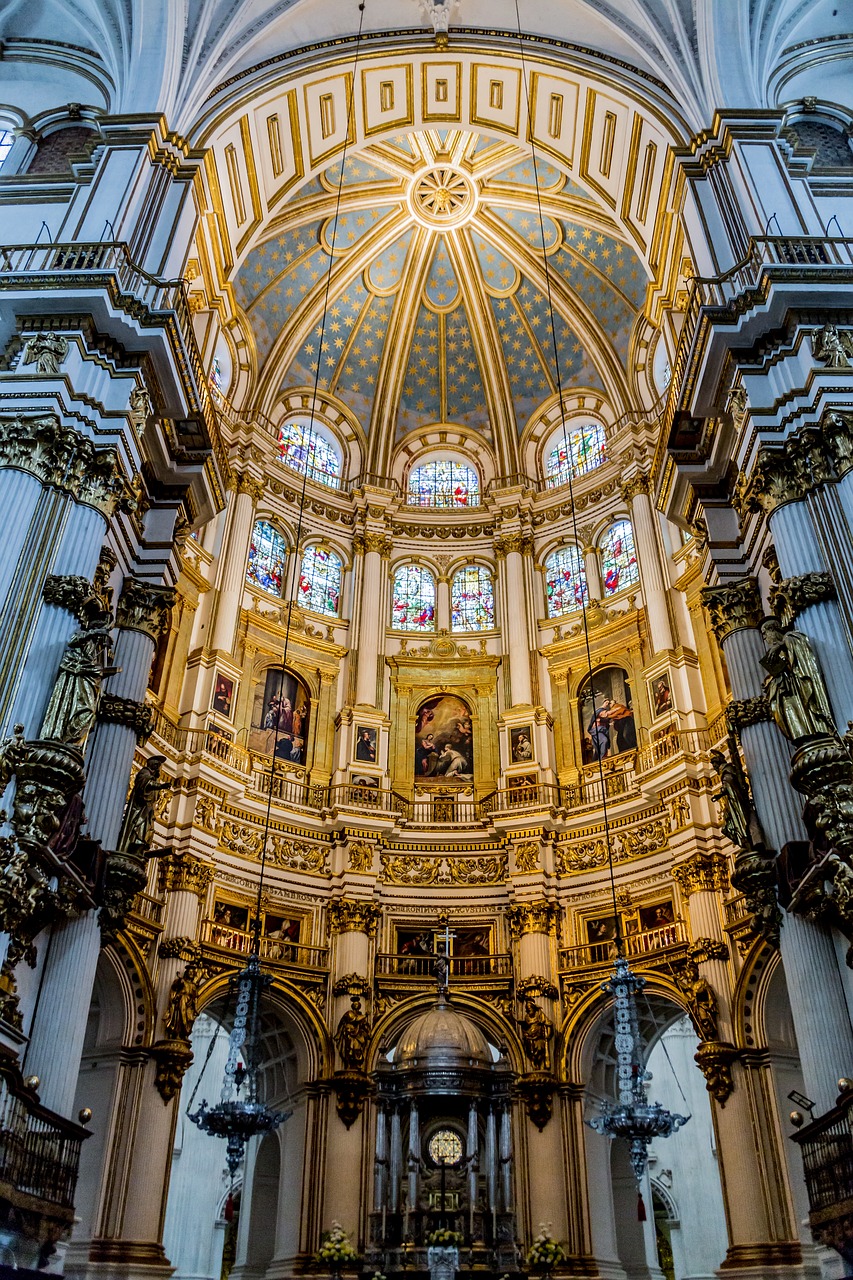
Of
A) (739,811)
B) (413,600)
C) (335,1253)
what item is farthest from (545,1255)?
(413,600)

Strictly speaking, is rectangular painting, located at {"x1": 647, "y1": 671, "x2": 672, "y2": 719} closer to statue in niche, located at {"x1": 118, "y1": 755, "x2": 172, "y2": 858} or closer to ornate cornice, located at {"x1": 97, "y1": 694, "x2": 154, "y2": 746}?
→ statue in niche, located at {"x1": 118, "y1": 755, "x2": 172, "y2": 858}

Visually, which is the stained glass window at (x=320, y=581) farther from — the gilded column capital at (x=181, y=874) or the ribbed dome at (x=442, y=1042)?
the ribbed dome at (x=442, y=1042)

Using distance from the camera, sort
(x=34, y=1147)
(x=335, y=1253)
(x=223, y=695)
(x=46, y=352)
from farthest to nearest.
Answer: (x=223, y=695)
(x=335, y=1253)
(x=46, y=352)
(x=34, y=1147)

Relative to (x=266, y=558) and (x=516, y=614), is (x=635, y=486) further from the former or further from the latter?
(x=266, y=558)

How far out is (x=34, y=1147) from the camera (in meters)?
10.9

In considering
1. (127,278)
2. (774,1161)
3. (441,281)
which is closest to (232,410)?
(441,281)

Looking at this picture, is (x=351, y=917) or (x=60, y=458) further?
(x=351, y=917)

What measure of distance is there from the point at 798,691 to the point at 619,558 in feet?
45.8

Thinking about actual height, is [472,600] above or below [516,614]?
above

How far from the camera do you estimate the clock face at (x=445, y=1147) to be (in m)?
18.9

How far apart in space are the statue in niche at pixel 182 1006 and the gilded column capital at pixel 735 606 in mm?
11313

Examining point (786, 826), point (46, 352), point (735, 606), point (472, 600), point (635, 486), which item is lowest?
point (786, 826)

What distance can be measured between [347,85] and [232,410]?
321 inches

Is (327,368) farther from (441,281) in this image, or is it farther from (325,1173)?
(325,1173)
